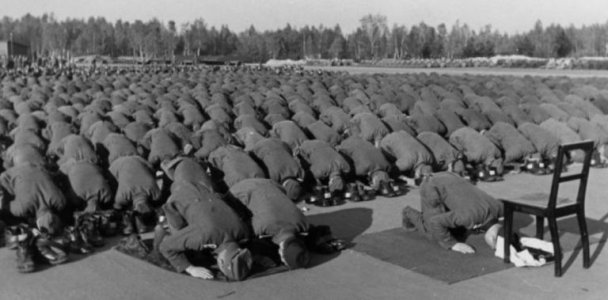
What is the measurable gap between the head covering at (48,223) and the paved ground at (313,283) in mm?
648

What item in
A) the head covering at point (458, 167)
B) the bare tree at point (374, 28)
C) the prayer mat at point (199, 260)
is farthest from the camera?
the bare tree at point (374, 28)

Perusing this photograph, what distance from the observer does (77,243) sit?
9.82 m

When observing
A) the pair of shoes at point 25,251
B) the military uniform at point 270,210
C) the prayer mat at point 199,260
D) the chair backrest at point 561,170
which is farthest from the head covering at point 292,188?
the chair backrest at point 561,170

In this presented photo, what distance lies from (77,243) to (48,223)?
662 mm

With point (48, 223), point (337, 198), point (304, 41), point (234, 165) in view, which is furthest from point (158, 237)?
point (304, 41)

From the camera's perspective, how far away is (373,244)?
33.0ft

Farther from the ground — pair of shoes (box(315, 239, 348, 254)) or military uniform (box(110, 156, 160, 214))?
military uniform (box(110, 156, 160, 214))

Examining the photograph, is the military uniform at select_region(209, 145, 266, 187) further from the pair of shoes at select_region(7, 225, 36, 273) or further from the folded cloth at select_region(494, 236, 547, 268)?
the folded cloth at select_region(494, 236, 547, 268)

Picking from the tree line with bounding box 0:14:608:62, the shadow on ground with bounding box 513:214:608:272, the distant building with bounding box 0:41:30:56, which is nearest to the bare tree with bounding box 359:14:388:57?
the tree line with bounding box 0:14:608:62

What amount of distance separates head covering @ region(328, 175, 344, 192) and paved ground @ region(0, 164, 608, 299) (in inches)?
144

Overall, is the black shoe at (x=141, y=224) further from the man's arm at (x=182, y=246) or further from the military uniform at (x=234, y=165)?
the man's arm at (x=182, y=246)

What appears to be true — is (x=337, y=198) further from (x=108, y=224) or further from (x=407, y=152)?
(x=108, y=224)

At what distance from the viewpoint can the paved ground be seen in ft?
26.0

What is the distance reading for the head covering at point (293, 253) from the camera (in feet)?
28.6
